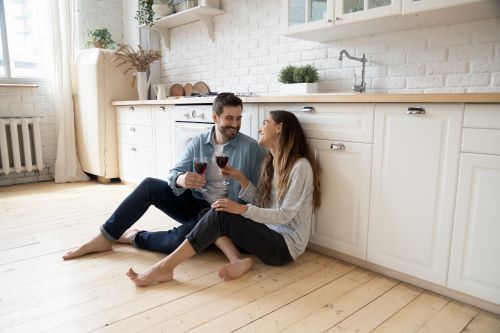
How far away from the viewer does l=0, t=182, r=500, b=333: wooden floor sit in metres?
1.45

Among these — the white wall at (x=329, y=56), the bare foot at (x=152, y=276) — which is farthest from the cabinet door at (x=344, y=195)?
the bare foot at (x=152, y=276)

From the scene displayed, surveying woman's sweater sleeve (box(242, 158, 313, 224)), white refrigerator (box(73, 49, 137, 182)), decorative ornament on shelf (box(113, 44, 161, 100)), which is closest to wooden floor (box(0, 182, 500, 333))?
woman's sweater sleeve (box(242, 158, 313, 224))

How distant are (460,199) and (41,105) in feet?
13.2

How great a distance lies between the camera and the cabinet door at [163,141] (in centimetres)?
321

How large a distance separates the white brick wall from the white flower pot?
268cm

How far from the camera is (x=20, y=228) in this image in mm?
2580

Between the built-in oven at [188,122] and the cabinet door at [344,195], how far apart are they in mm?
945

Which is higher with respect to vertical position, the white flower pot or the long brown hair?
the white flower pot

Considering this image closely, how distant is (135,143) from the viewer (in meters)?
3.65

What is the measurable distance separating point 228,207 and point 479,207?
99 cm

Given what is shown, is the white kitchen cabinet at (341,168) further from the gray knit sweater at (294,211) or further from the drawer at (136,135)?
the drawer at (136,135)

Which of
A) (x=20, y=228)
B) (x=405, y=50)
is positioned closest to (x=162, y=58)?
(x=20, y=228)

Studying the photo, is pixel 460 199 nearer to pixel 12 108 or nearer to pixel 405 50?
pixel 405 50

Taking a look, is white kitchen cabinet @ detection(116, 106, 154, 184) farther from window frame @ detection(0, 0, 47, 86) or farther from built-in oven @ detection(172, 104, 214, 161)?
window frame @ detection(0, 0, 47, 86)
